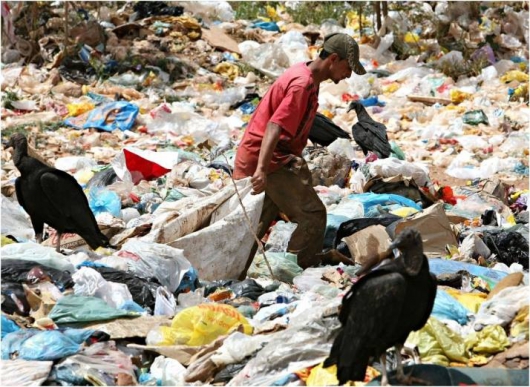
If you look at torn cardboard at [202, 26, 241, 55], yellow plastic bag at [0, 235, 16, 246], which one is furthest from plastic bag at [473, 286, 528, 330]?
torn cardboard at [202, 26, 241, 55]

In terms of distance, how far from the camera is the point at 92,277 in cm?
463

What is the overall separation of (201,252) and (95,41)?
299 inches

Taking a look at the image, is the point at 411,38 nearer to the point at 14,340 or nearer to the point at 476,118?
the point at 476,118

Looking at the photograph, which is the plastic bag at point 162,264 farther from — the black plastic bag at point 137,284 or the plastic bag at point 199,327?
the plastic bag at point 199,327

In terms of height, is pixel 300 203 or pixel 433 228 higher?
pixel 300 203

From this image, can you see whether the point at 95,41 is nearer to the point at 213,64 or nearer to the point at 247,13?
the point at 213,64

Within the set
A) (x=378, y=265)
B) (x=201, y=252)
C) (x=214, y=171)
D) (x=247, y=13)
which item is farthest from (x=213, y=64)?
(x=378, y=265)

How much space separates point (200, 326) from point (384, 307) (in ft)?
4.04


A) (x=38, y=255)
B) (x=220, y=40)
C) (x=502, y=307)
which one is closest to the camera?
(x=502, y=307)

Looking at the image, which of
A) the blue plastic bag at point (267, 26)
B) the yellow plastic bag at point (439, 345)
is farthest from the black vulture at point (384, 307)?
the blue plastic bag at point (267, 26)

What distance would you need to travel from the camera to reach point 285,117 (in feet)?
16.0

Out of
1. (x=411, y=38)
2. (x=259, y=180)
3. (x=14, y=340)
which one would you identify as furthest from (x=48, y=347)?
(x=411, y=38)

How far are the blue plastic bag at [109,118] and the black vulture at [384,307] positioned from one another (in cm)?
693

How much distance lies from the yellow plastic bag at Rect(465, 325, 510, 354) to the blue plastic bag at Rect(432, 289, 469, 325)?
25 centimetres
